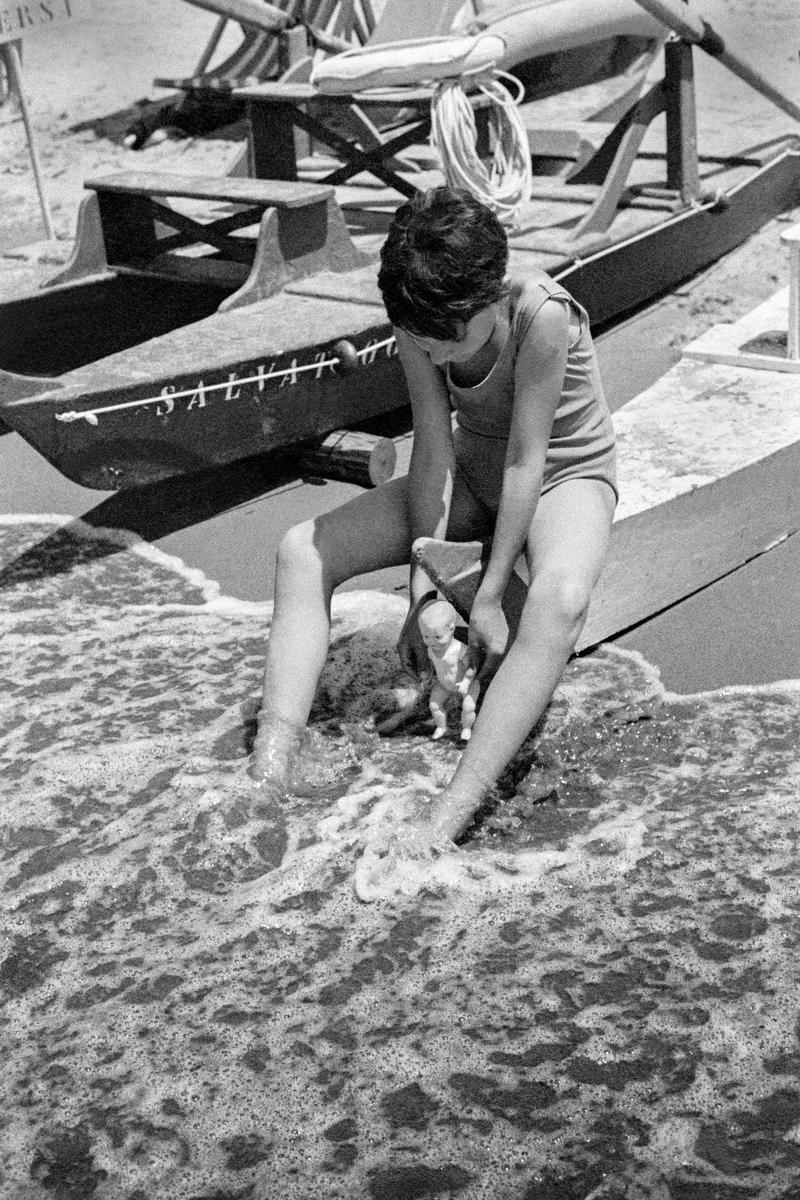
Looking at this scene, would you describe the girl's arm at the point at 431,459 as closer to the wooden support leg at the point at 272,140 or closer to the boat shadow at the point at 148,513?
the boat shadow at the point at 148,513

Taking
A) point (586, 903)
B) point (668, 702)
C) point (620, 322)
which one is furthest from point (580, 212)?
point (586, 903)

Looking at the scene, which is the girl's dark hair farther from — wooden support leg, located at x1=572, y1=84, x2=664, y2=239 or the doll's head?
wooden support leg, located at x1=572, y1=84, x2=664, y2=239

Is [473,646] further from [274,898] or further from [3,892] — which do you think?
[3,892]

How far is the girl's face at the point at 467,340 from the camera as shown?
279 centimetres

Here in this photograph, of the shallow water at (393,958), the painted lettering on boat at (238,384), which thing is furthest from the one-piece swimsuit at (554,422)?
the painted lettering on boat at (238,384)

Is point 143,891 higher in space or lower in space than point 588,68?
lower

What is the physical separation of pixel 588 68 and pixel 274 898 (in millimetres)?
4969

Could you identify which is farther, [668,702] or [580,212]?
[580,212]

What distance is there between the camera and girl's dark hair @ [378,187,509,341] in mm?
2670

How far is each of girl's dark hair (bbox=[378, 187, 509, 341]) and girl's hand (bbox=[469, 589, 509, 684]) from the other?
1.98 feet

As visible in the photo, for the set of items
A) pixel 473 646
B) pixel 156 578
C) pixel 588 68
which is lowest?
pixel 156 578

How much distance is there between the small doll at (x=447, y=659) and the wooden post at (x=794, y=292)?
2.92m

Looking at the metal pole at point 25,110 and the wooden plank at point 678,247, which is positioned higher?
the metal pole at point 25,110

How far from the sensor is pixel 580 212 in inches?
247
